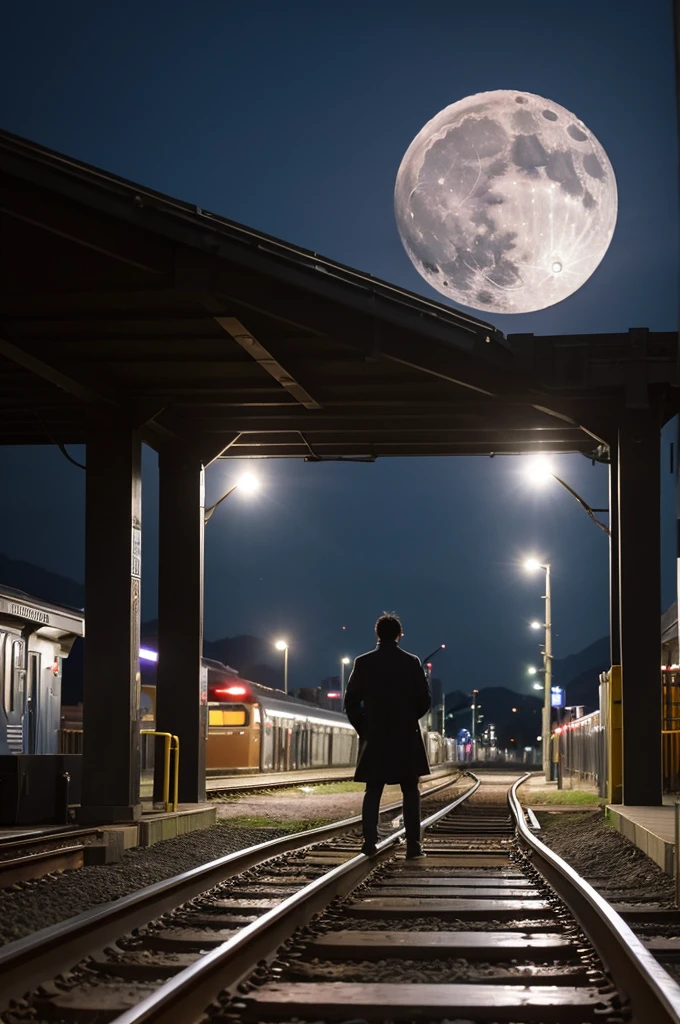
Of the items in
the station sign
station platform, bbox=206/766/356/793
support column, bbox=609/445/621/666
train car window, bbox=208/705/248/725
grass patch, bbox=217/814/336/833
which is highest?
support column, bbox=609/445/621/666

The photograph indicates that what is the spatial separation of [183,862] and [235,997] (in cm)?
704

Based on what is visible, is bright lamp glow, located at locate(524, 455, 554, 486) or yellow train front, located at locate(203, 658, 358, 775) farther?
yellow train front, located at locate(203, 658, 358, 775)

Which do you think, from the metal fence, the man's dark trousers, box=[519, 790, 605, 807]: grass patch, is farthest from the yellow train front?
the man's dark trousers

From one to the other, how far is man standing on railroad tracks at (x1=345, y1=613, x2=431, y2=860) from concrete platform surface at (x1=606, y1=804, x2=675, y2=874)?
2014 mm

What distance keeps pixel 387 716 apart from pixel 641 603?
7184 millimetres

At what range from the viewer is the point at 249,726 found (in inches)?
1683

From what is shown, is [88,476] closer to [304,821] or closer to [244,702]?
[304,821]

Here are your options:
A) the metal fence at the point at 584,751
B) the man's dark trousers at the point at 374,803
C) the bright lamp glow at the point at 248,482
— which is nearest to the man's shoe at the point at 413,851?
the man's dark trousers at the point at 374,803

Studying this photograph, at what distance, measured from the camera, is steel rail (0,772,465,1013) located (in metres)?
5.62

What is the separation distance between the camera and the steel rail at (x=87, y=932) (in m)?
5.62

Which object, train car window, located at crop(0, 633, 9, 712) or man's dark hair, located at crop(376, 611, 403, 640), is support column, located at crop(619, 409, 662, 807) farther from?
train car window, located at crop(0, 633, 9, 712)

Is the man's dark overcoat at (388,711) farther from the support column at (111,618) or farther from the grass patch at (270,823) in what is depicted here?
the grass patch at (270,823)

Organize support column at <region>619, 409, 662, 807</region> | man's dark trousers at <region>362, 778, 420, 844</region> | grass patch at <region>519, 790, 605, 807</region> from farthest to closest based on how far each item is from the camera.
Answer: grass patch at <region>519, 790, 605, 807</region>
support column at <region>619, 409, 662, 807</region>
man's dark trousers at <region>362, 778, 420, 844</region>

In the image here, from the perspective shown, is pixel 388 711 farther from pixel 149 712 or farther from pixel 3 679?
pixel 149 712
